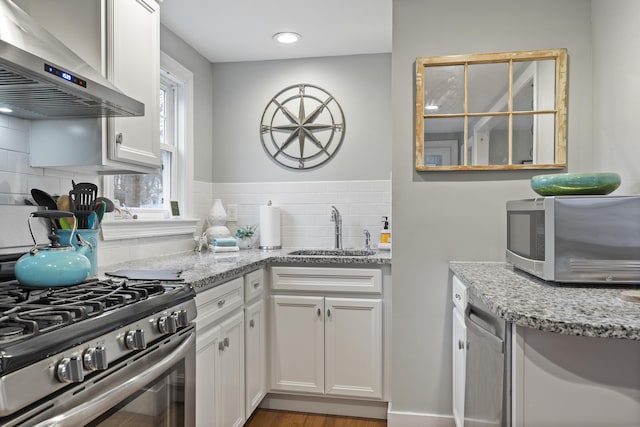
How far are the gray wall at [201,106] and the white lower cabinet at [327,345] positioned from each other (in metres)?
1.28

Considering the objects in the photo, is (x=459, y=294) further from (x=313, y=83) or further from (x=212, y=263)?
(x=313, y=83)

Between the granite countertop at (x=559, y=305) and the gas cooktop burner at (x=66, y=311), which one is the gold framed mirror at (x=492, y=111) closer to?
the granite countertop at (x=559, y=305)

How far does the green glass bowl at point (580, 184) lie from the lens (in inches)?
62.1

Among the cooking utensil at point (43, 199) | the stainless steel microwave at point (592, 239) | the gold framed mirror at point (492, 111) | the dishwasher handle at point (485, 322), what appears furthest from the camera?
the gold framed mirror at point (492, 111)

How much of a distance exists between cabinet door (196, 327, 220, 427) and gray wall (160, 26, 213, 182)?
161cm

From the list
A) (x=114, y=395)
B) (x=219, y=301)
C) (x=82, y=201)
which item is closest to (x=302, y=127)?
(x=219, y=301)

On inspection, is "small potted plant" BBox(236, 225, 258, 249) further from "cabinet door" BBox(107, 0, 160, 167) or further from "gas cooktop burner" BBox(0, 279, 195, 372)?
"gas cooktop burner" BBox(0, 279, 195, 372)

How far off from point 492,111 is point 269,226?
171cm

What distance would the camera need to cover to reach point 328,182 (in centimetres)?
326

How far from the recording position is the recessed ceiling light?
9.43 ft

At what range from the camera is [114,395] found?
42.8 inches

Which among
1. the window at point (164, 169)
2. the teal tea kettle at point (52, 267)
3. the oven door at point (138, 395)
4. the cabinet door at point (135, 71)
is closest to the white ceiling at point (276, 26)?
the window at point (164, 169)

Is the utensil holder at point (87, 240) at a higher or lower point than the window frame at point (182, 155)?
lower

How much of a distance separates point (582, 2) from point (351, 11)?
121cm
